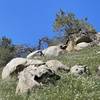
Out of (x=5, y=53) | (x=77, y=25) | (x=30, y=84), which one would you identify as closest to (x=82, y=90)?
(x=30, y=84)

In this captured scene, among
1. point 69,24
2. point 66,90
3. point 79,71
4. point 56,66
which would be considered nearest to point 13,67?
point 56,66

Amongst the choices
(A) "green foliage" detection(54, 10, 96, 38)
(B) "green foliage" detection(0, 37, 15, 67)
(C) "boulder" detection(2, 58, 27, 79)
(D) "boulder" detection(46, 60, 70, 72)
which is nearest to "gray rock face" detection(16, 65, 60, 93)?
(D) "boulder" detection(46, 60, 70, 72)

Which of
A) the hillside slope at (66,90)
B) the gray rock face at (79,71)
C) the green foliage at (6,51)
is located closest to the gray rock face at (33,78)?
the hillside slope at (66,90)

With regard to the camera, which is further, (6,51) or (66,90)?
(6,51)

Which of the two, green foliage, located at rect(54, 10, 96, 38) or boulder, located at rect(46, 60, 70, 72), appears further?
green foliage, located at rect(54, 10, 96, 38)

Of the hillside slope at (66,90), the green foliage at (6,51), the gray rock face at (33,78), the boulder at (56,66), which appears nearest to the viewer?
the hillside slope at (66,90)

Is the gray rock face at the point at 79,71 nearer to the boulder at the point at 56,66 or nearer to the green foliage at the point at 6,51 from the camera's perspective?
the boulder at the point at 56,66

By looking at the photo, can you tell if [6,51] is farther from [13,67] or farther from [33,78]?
[33,78]

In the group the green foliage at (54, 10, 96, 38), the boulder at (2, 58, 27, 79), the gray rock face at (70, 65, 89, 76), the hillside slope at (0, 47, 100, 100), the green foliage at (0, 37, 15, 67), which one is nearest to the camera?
the hillside slope at (0, 47, 100, 100)

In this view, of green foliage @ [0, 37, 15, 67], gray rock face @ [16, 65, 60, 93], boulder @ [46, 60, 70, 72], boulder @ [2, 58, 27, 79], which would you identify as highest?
green foliage @ [0, 37, 15, 67]

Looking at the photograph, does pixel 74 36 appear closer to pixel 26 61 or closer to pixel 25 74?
Answer: pixel 26 61

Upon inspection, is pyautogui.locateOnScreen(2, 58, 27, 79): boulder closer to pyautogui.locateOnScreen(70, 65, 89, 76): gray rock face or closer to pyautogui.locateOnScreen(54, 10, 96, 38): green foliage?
pyautogui.locateOnScreen(70, 65, 89, 76): gray rock face

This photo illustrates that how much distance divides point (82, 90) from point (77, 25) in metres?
46.3

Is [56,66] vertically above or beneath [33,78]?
above
